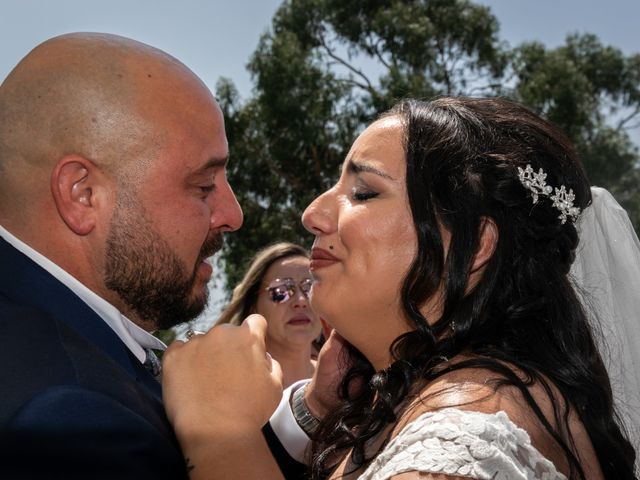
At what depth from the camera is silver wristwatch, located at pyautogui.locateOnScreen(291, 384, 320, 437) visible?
3.43m

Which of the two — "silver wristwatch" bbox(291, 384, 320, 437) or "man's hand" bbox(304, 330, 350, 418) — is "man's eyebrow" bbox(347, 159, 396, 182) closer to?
"man's hand" bbox(304, 330, 350, 418)

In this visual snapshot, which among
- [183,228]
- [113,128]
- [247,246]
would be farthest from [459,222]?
[247,246]

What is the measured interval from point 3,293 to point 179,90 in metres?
0.93

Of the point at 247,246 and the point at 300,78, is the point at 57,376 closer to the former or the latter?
the point at 247,246

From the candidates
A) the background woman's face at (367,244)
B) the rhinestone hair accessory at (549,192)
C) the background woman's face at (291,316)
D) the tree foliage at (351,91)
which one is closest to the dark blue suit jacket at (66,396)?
the background woman's face at (367,244)

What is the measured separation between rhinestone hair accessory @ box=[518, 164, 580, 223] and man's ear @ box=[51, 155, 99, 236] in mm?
1535

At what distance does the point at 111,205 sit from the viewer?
2.50 meters

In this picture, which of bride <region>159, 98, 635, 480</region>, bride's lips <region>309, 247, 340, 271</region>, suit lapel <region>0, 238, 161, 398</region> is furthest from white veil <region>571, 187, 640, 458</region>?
suit lapel <region>0, 238, 161, 398</region>

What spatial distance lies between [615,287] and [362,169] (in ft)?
5.17

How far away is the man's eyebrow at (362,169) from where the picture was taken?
9.30 feet

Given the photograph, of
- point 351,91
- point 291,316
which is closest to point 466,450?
point 291,316

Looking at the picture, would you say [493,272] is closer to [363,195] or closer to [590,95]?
[363,195]

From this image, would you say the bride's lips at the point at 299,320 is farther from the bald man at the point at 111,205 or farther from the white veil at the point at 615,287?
the bald man at the point at 111,205

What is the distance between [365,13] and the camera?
64.6 ft
